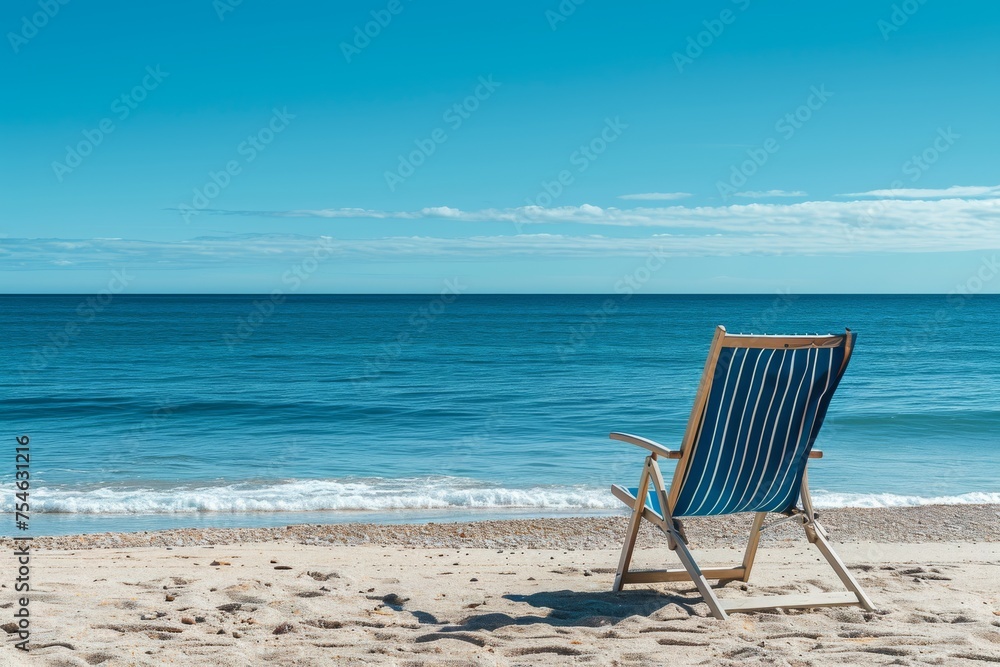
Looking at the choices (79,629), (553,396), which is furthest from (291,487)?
(553,396)

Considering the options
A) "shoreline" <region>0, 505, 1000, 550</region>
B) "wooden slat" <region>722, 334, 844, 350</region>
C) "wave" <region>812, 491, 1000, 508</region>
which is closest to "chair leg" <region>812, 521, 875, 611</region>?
"wooden slat" <region>722, 334, 844, 350</region>

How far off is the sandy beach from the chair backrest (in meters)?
0.63

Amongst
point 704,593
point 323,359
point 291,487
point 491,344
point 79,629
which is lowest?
point 79,629

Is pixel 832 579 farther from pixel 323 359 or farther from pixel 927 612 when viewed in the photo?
pixel 323 359

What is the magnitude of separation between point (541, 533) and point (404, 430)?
7343 millimetres

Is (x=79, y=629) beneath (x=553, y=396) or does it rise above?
beneath

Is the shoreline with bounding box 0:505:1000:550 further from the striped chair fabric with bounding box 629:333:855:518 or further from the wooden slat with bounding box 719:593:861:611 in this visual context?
the striped chair fabric with bounding box 629:333:855:518

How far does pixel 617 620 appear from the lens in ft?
13.6

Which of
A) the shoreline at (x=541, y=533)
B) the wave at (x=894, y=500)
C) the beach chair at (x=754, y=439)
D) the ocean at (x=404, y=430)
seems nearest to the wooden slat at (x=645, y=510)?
the beach chair at (x=754, y=439)

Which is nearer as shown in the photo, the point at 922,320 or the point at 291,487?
the point at 291,487

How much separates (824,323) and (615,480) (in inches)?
2048

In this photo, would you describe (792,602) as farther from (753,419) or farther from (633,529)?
(753,419)

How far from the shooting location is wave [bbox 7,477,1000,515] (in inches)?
346

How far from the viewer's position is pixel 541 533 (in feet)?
24.4
